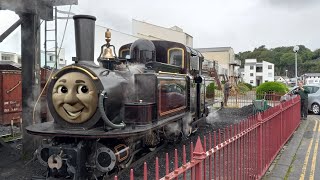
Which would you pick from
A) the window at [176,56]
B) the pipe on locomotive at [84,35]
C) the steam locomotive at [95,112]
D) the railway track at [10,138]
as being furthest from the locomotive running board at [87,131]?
the railway track at [10,138]

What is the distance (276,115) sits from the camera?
695cm

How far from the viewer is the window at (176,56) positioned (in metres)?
8.72

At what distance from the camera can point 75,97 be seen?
17.2ft

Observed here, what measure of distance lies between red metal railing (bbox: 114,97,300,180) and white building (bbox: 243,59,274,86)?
81.7 meters

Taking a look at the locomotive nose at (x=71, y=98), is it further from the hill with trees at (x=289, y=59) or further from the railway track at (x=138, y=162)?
the hill with trees at (x=289, y=59)

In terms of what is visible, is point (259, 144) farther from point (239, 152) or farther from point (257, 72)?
point (257, 72)

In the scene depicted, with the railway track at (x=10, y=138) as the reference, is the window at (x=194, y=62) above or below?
above

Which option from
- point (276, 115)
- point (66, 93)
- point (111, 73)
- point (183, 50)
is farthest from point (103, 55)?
point (276, 115)

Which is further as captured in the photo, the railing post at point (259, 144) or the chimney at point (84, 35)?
the chimney at point (84, 35)

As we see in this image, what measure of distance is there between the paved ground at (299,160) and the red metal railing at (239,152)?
19 centimetres

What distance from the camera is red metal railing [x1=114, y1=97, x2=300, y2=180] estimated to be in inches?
110

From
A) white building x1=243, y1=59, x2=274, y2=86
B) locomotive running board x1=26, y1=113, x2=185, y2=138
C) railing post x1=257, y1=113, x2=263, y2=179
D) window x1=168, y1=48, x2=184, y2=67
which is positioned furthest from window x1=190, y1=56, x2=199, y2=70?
white building x1=243, y1=59, x2=274, y2=86

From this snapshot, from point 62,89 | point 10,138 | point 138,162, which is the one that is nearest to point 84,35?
point 62,89

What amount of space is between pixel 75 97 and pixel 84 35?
3.36 ft
